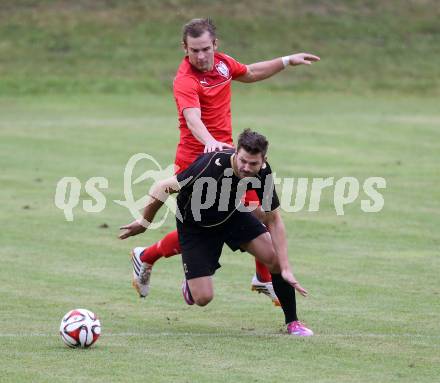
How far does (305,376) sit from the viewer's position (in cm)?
786

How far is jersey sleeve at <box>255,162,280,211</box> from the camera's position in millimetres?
9492

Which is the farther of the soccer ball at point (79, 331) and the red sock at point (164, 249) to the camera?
the red sock at point (164, 249)

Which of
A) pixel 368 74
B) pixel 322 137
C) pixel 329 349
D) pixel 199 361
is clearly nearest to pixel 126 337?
pixel 199 361

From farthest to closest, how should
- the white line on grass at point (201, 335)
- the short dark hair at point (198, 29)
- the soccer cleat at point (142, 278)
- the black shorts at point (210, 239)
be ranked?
the soccer cleat at point (142, 278), the short dark hair at point (198, 29), the black shorts at point (210, 239), the white line on grass at point (201, 335)

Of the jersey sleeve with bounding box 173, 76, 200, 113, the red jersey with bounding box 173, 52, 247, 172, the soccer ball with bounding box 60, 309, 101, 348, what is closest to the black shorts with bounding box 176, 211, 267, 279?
the red jersey with bounding box 173, 52, 247, 172

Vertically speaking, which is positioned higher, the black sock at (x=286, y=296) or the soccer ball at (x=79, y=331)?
the black sock at (x=286, y=296)

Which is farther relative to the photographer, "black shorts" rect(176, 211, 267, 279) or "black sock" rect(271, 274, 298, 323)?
"black shorts" rect(176, 211, 267, 279)

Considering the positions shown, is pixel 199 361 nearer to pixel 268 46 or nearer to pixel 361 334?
pixel 361 334

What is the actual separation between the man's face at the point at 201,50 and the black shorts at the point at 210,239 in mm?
1475

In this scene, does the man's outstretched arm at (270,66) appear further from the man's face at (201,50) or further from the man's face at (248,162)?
the man's face at (248,162)

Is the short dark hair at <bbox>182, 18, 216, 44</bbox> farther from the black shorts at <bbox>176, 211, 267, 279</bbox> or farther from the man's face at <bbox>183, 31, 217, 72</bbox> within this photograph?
the black shorts at <bbox>176, 211, 267, 279</bbox>

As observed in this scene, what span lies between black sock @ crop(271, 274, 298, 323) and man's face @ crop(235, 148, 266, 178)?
1221 millimetres

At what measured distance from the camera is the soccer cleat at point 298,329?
942 centimetres

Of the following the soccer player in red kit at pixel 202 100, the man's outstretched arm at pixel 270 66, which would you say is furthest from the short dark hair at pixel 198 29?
the man's outstretched arm at pixel 270 66
